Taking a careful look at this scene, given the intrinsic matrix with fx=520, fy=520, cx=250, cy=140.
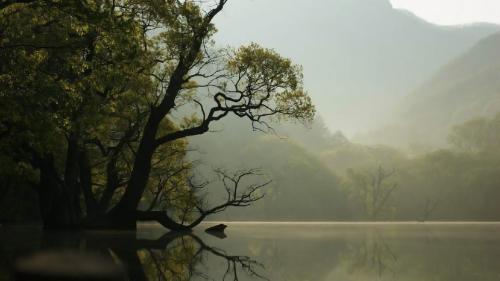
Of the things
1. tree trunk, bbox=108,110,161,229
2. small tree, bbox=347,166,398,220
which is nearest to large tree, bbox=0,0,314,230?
tree trunk, bbox=108,110,161,229

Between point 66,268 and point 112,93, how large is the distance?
1790 centimetres

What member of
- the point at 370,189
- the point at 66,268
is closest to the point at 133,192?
the point at 66,268

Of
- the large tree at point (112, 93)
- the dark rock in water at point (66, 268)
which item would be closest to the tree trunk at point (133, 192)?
the large tree at point (112, 93)

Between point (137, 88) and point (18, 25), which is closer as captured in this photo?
point (18, 25)

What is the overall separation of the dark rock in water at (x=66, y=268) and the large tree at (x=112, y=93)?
673 cm

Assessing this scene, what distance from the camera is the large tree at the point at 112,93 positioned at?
16.4 m

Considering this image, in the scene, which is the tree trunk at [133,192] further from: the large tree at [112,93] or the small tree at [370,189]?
the small tree at [370,189]

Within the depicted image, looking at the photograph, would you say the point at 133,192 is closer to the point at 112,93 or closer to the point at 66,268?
the point at 112,93

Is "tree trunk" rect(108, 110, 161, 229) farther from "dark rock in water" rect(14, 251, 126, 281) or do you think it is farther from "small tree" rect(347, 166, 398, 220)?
"small tree" rect(347, 166, 398, 220)

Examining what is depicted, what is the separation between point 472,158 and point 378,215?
3193 cm

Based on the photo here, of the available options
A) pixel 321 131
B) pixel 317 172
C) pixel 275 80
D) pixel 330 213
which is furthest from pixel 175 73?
pixel 321 131

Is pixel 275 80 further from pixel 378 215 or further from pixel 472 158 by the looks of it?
pixel 472 158

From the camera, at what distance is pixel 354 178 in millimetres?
97125

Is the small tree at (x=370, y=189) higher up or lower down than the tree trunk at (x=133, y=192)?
higher up
